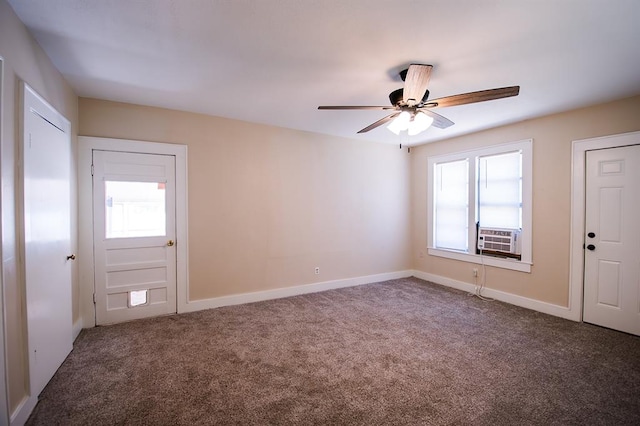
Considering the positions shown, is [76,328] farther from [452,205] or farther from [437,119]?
[452,205]

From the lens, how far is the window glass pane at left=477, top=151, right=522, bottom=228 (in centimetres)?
411

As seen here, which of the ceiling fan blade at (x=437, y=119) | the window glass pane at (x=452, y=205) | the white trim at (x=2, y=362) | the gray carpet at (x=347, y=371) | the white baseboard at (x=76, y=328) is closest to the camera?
the white trim at (x=2, y=362)

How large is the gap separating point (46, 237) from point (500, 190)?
5.31 metres

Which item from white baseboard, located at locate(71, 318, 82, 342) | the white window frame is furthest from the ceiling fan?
white baseboard, located at locate(71, 318, 82, 342)

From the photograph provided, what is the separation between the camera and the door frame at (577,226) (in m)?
3.47

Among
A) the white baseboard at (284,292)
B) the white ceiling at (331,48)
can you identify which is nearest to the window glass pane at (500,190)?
the white ceiling at (331,48)

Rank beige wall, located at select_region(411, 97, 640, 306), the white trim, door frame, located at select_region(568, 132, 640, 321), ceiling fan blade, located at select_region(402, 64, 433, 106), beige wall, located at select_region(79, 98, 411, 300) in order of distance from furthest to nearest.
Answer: beige wall, located at select_region(79, 98, 411, 300)
door frame, located at select_region(568, 132, 640, 321)
beige wall, located at select_region(411, 97, 640, 306)
ceiling fan blade, located at select_region(402, 64, 433, 106)
the white trim

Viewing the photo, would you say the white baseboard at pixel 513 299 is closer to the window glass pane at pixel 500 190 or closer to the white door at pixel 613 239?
the white door at pixel 613 239

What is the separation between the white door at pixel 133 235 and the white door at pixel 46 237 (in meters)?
0.62

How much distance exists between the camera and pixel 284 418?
1.87m

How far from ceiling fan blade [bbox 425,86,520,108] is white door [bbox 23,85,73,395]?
3.07 m

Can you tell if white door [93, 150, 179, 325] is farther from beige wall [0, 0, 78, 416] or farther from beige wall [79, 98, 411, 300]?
beige wall [0, 0, 78, 416]

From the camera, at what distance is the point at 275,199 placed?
171 inches

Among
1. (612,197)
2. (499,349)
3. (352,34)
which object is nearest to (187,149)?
(352,34)
